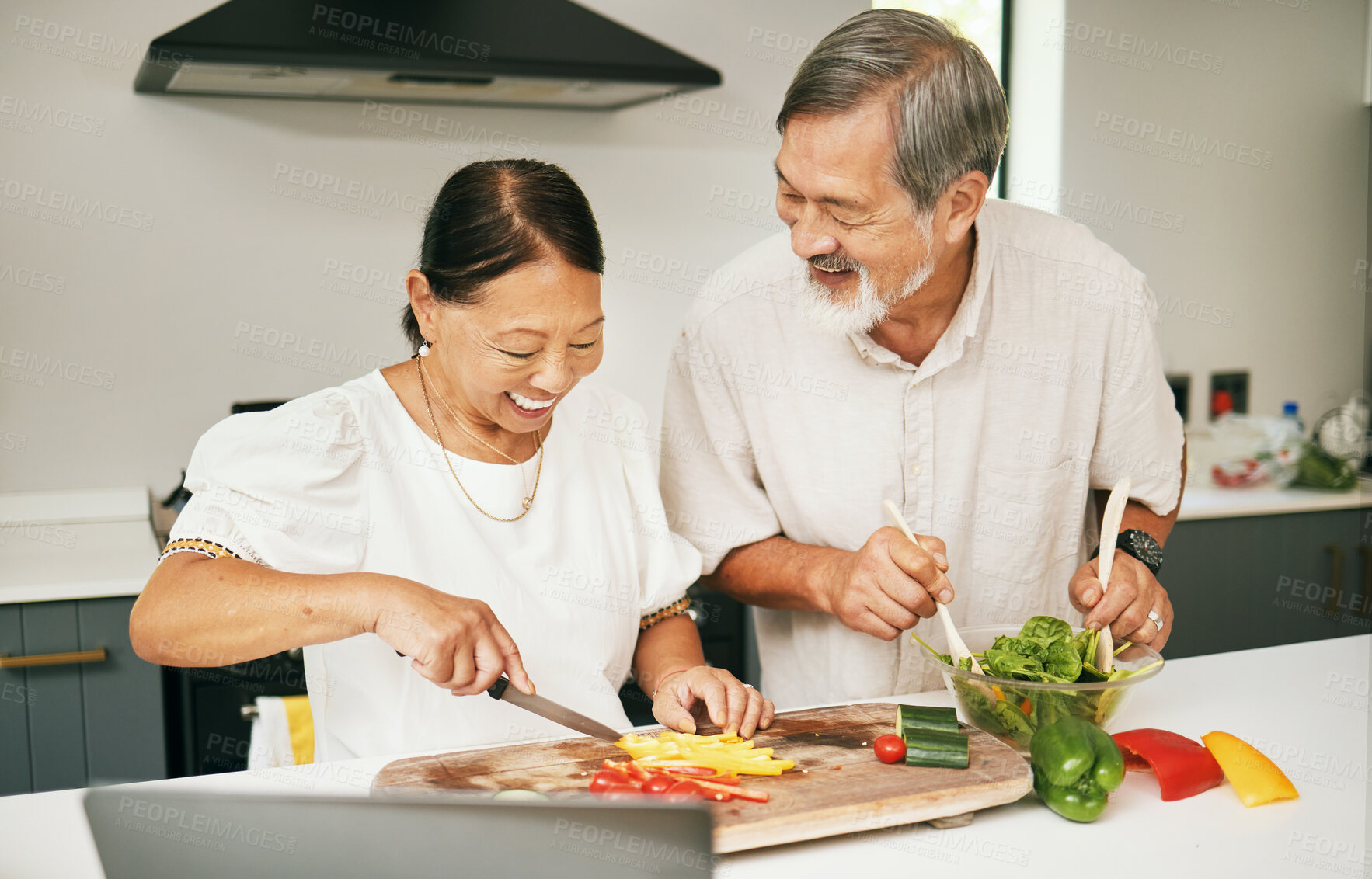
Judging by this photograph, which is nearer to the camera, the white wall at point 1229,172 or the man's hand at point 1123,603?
the man's hand at point 1123,603

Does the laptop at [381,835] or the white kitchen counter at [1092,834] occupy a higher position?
the laptop at [381,835]

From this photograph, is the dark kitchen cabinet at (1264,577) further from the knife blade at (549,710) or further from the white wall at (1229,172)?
the knife blade at (549,710)

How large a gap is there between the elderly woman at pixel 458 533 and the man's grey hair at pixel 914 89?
12.3 inches

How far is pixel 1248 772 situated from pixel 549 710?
68 cm

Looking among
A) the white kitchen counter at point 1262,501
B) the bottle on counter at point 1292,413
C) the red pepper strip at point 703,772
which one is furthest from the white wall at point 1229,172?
the red pepper strip at point 703,772

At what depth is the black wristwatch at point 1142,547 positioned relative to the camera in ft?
4.75

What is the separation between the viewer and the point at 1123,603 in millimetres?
1255

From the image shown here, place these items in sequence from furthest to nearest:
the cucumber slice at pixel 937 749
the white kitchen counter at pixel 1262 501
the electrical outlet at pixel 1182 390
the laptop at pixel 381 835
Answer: the electrical outlet at pixel 1182 390, the white kitchen counter at pixel 1262 501, the cucumber slice at pixel 937 749, the laptop at pixel 381 835

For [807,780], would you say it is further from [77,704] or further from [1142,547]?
[77,704]

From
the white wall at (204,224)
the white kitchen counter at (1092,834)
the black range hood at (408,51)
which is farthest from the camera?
the white wall at (204,224)

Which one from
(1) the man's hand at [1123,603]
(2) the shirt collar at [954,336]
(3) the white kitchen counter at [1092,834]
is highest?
(2) the shirt collar at [954,336]

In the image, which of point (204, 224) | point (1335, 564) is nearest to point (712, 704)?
point (204, 224)

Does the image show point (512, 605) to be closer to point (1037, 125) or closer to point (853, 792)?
point (853, 792)

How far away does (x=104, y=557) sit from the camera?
2.12 meters
